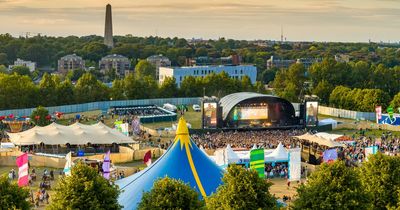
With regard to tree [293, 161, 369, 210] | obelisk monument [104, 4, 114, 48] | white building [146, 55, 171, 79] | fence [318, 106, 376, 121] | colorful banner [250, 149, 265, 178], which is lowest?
fence [318, 106, 376, 121]

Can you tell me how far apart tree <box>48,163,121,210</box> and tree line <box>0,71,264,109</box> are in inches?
1791

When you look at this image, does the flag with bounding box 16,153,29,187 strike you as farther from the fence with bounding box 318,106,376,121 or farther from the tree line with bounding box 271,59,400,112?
the tree line with bounding box 271,59,400,112

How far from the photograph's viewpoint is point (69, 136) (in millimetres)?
44219

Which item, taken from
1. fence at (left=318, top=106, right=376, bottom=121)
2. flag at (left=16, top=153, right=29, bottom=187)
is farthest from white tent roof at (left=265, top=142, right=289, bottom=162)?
fence at (left=318, top=106, right=376, bottom=121)

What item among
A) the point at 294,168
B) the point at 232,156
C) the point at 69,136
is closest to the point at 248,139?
the point at 232,156

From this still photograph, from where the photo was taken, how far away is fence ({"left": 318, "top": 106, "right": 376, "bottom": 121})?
68300mm

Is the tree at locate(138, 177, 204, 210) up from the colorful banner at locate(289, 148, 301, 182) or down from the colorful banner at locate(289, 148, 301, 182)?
up

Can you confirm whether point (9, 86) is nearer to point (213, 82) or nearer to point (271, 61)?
point (213, 82)

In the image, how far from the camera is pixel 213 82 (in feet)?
271

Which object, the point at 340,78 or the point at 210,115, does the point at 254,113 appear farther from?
the point at 340,78

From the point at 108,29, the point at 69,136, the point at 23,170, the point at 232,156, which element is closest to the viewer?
the point at 23,170

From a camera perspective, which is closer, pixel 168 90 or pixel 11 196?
pixel 11 196

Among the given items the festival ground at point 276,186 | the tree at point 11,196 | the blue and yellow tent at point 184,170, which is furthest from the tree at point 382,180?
the tree at point 11,196

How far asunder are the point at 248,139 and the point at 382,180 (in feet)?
88.1
